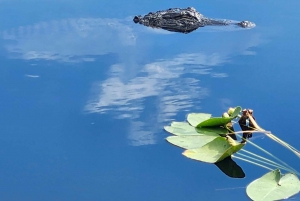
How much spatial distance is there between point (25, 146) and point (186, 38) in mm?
1845

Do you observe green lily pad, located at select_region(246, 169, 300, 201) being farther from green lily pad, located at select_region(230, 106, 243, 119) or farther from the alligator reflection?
green lily pad, located at select_region(230, 106, 243, 119)

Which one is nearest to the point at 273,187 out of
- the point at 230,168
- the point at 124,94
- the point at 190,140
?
the point at 230,168

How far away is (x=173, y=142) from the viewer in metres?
2.47

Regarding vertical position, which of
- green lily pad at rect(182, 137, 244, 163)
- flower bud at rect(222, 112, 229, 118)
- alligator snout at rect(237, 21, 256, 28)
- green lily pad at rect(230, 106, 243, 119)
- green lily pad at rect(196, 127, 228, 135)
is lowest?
green lily pad at rect(182, 137, 244, 163)

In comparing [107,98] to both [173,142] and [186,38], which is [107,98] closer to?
[173,142]

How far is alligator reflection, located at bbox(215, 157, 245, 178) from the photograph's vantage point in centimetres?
225

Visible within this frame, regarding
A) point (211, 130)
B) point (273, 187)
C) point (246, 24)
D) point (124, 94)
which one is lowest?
point (273, 187)

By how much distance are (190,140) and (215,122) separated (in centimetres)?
17

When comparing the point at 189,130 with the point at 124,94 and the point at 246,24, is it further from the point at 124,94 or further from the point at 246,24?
the point at 246,24

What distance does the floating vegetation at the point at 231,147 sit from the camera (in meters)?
2.09

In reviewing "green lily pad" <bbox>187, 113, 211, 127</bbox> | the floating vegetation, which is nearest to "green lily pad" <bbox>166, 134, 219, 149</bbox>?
the floating vegetation

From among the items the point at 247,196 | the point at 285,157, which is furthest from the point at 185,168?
the point at 285,157

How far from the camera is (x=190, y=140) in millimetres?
2469

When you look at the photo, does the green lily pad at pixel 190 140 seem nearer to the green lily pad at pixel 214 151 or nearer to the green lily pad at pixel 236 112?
the green lily pad at pixel 214 151
